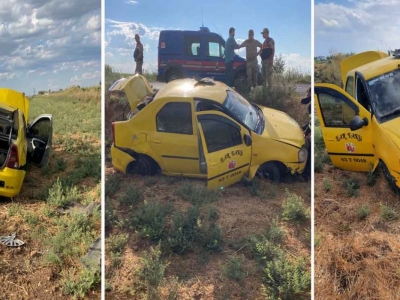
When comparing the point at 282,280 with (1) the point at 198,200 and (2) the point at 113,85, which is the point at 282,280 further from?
(2) the point at 113,85

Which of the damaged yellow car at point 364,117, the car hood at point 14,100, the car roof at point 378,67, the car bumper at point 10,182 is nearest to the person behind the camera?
the damaged yellow car at point 364,117

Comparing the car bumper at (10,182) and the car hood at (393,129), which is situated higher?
the car hood at (393,129)

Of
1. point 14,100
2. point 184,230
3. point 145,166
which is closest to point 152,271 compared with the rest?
point 184,230

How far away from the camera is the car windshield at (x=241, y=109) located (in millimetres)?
4145

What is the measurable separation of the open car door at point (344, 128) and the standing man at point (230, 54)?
1121 millimetres

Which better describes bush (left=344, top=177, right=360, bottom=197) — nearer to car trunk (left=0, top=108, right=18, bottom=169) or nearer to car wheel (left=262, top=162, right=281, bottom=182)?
car wheel (left=262, top=162, right=281, bottom=182)

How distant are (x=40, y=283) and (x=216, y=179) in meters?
2.29

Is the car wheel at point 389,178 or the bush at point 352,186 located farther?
the bush at point 352,186

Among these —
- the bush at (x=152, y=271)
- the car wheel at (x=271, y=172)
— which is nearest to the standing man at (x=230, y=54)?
the car wheel at (x=271, y=172)

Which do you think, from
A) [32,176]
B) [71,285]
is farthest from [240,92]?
[32,176]

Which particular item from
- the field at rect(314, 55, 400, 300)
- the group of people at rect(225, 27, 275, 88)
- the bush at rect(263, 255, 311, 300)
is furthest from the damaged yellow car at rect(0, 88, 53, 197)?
the field at rect(314, 55, 400, 300)

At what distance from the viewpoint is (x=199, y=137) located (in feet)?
13.2

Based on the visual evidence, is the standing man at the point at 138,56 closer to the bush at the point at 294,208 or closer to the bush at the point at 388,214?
the bush at the point at 294,208

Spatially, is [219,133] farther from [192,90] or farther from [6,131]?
[6,131]
